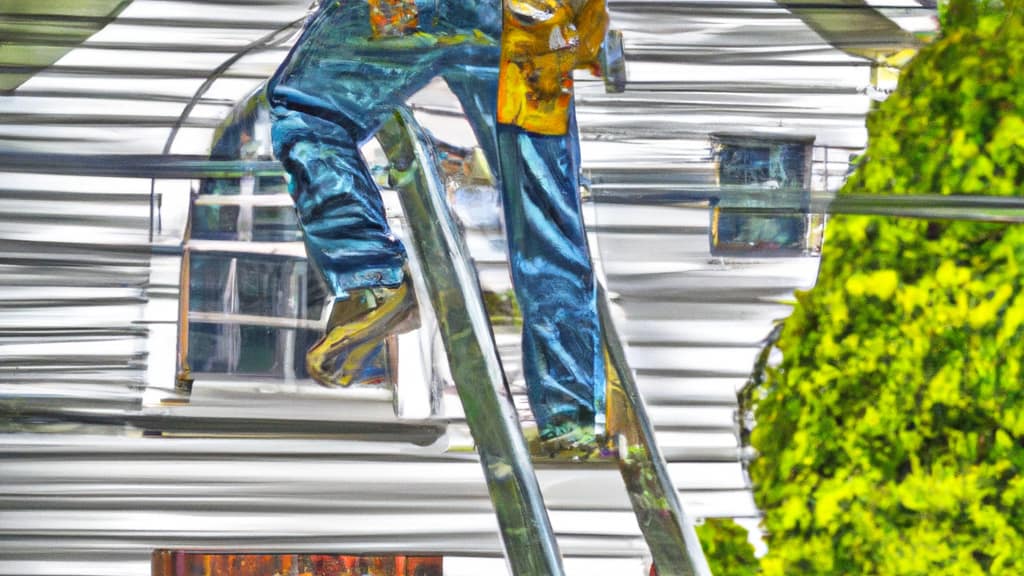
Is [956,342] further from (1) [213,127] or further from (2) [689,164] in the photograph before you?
(1) [213,127]

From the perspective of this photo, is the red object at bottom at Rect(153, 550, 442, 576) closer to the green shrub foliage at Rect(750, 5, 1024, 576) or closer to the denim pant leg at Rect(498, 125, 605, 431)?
the denim pant leg at Rect(498, 125, 605, 431)

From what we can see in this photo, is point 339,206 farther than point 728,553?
No

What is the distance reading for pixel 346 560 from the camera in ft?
7.23

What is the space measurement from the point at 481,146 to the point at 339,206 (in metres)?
0.31

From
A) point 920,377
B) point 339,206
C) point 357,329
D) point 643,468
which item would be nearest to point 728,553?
point 643,468

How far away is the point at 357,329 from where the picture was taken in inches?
81.1

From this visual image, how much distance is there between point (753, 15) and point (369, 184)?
0.89 meters

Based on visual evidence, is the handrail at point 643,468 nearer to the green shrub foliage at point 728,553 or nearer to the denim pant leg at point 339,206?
the green shrub foliage at point 728,553

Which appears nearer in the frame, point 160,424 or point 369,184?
point 369,184

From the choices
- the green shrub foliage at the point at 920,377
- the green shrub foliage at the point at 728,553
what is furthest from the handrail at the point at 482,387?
the green shrub foliage at the point at 920,377

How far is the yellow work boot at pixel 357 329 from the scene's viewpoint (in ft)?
6.58

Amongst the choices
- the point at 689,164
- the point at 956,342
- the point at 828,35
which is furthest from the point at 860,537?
the point at 828,35

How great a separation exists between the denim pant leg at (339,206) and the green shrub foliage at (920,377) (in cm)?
85

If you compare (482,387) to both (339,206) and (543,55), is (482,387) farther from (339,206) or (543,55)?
(543,55)
